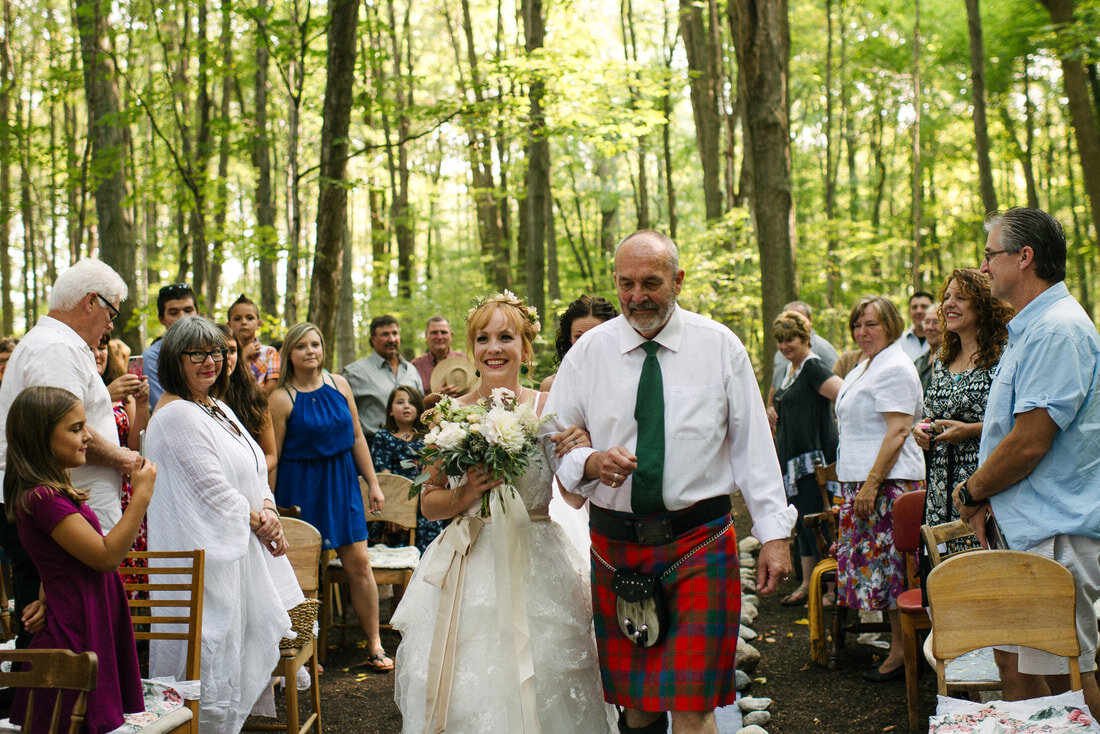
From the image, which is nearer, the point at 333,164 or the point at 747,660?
the point at 747,660

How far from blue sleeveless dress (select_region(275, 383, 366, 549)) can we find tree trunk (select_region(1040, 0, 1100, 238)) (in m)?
9.88

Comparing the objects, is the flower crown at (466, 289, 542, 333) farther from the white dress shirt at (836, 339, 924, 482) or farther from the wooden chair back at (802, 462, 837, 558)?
the wooden chair back at (802, 462, 837, 558)

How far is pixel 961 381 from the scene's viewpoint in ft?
15.3

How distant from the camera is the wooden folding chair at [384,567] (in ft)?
21.5

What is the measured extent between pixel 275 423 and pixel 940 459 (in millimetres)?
4194

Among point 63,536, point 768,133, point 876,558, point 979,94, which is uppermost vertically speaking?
point 979,94

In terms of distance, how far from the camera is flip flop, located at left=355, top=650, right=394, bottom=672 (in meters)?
6.16

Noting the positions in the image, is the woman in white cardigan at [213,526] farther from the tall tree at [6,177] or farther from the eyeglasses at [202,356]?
the tall tree at [6,177]

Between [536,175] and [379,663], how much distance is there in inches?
302

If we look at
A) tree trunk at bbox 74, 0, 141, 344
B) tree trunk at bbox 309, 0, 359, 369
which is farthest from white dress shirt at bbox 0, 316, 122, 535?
tree trunk at bbox 74, 0, 141, 344

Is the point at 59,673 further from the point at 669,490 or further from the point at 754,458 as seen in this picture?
the point at 754,458

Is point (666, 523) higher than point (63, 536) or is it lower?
lower

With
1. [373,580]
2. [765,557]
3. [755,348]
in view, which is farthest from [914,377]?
[755,348]

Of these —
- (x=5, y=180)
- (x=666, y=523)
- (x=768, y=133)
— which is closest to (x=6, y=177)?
(x=5, y=180)
